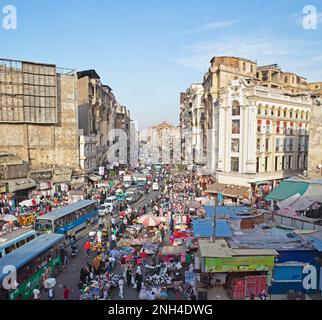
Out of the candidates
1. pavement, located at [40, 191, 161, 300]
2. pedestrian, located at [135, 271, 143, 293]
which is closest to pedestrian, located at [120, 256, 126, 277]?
pavement, located at [40, 191, 161, 300]

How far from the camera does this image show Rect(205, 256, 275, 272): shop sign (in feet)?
41.5

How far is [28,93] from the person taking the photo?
132 feet

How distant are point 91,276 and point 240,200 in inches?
835

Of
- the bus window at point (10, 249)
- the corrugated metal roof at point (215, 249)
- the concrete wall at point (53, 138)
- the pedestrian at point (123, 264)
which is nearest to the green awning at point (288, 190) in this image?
the corrugated metal roof at point (215, 249)

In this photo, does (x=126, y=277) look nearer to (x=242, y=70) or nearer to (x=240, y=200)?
(x=240, y=200)

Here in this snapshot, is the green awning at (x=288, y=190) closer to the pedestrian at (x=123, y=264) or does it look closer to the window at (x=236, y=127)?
the window at (x=236, y=127)

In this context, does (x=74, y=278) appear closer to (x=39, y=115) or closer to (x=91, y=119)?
(x=39, y=115)

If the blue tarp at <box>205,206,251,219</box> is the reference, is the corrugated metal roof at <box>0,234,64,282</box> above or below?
below

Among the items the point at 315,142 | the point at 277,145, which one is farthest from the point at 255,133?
the point at 315,142

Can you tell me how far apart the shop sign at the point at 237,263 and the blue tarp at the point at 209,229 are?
2.51 meters

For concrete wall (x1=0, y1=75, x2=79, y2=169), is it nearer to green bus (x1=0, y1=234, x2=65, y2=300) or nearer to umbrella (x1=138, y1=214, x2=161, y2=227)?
umbrella (x1=138, y1=214, x2=161, y2=227)

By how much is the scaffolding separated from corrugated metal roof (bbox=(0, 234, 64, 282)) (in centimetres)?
2714

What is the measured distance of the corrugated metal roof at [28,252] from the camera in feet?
43.2
